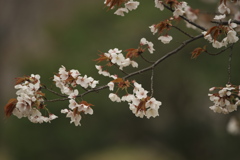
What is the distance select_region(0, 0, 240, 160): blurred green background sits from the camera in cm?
560

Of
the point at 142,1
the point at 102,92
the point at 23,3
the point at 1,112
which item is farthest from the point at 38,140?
the point at 23,3

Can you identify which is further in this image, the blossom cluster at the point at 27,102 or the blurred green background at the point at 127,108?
the blurred green background at the point at 127,108

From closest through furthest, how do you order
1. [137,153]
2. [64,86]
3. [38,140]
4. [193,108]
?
[64,86], [193,108], [38,140], [137,153]

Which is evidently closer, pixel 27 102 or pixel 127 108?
pixel 27 102

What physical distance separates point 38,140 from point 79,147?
2.24 feet

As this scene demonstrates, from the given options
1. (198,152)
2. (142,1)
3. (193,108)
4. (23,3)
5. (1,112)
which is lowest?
(198,152)

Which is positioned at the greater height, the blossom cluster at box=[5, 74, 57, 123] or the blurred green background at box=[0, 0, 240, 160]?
the blurred green background at box=[0, 0, 240, 160]

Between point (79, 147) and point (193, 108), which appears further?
point (79, 147)

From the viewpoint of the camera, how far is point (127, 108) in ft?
21.2

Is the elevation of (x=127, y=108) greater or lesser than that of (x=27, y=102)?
greater

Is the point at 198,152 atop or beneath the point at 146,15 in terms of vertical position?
beneath

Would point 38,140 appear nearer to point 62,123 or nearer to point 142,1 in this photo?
point 62,123

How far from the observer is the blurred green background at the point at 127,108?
5602 mm

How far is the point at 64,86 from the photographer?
7.33ft
